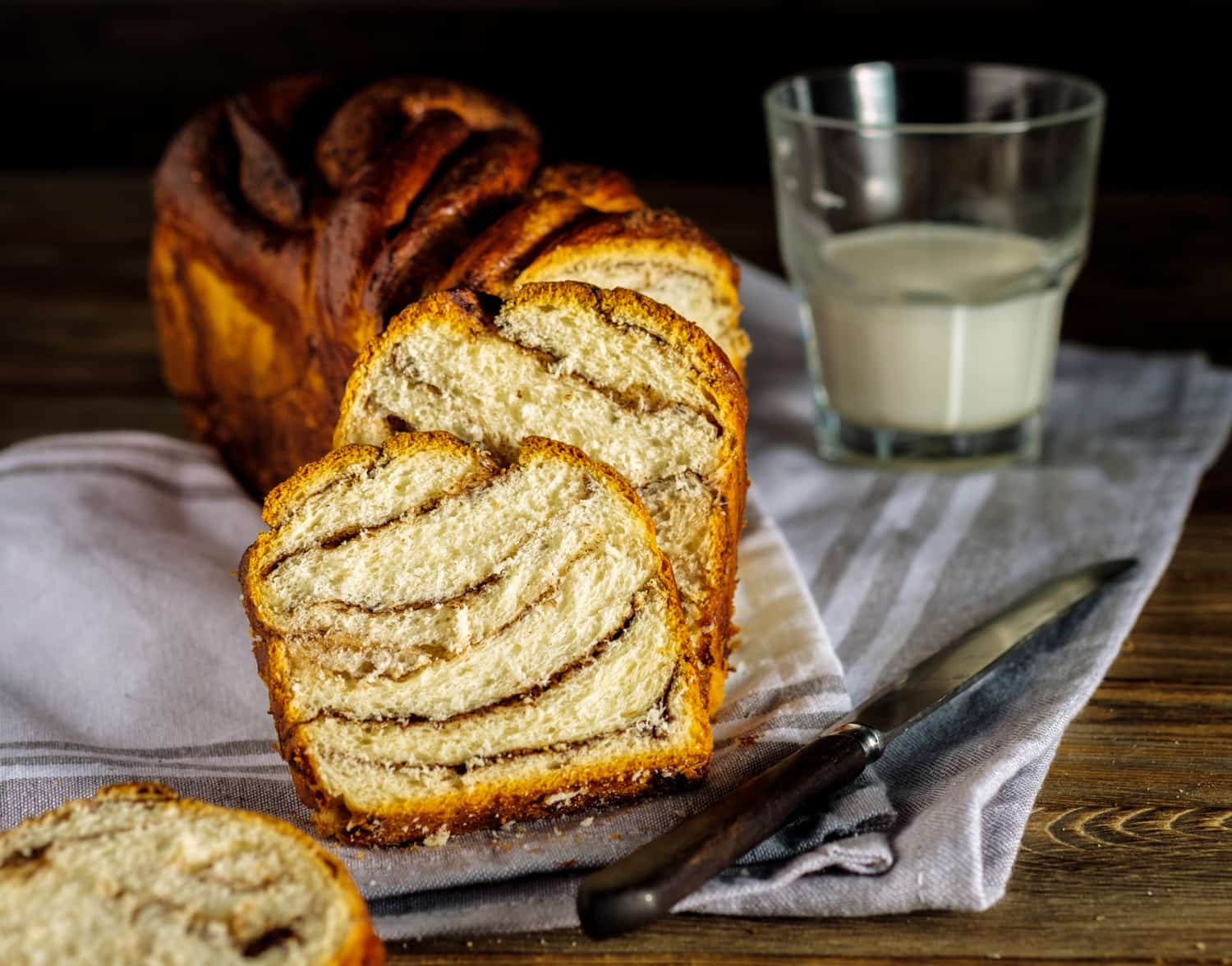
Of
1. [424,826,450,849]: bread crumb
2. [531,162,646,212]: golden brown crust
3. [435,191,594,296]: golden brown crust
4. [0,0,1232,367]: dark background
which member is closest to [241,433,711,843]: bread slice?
[424,826,450,849]: bread crumb

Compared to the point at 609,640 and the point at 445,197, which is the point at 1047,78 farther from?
the point at 609,640

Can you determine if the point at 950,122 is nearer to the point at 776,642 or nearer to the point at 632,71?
the point at 776,642

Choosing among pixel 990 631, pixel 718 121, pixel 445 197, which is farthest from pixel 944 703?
pixel 718 121

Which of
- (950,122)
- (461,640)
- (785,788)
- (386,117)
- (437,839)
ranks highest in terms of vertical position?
(386,117)

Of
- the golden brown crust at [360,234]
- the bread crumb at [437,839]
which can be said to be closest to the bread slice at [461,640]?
the bread crumb at [437,839]

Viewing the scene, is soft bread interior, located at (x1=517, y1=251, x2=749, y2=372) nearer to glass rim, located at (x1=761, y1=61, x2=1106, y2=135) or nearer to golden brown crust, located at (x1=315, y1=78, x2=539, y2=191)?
golden brown crust, located at (x1=315, y1=78, x2=539, y2=191)

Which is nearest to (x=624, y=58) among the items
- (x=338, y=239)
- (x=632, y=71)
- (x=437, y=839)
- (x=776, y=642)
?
(x=632, y=71)
